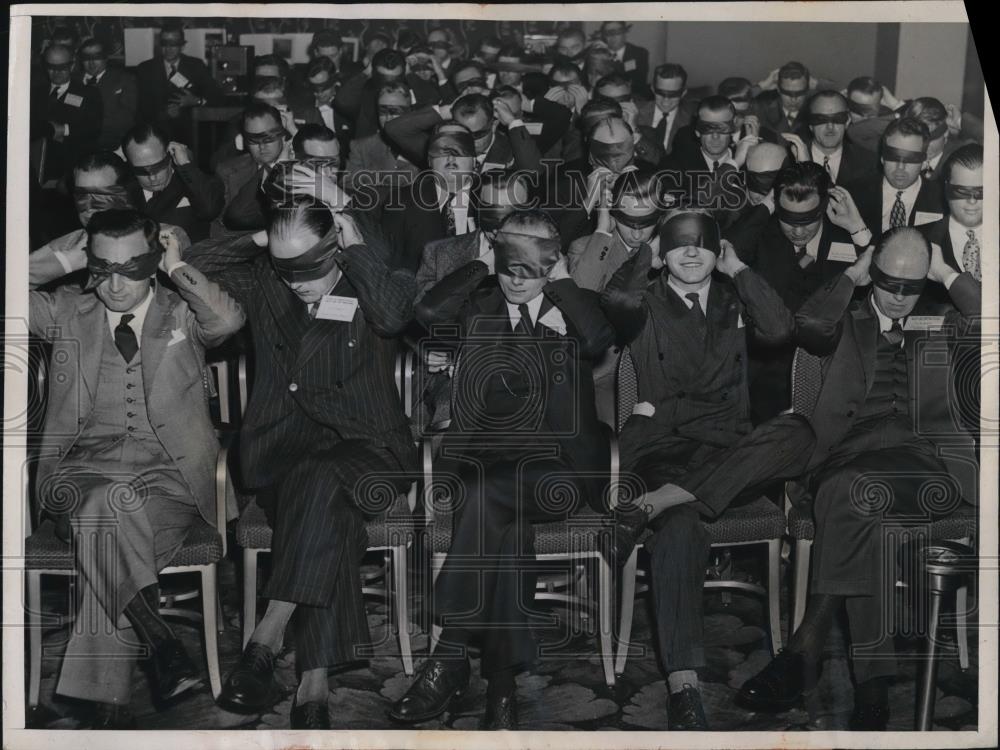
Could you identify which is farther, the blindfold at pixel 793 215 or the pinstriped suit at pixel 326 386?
the blindfold at pixel 793 215

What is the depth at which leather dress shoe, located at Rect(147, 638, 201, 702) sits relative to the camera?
3037 mm

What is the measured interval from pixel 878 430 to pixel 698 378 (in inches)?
21.6

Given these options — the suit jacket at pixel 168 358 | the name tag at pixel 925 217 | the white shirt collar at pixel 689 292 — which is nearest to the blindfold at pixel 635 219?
the white shirt collar at pixel 689 292

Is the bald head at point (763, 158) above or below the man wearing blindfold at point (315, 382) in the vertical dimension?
above

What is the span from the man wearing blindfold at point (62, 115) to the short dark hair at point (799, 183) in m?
1.97

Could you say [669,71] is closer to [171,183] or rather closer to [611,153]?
[611,153]

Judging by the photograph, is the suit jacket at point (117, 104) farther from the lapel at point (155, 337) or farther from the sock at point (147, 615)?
the sock at point (147, 615)

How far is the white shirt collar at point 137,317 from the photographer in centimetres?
303

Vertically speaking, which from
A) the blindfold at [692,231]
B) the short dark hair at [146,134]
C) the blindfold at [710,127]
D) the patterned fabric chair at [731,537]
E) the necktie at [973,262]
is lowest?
the patterned fabric chair at [731,537]

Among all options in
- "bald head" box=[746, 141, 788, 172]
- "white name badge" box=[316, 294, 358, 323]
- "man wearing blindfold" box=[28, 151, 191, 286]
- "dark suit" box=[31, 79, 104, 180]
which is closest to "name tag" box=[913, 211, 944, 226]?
"bald head" box=[746, 141, 788, 172]

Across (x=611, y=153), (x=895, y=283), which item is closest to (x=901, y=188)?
(x=895, y=283)

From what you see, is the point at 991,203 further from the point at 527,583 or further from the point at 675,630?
the point at 527,583

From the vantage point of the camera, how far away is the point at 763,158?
3102mm

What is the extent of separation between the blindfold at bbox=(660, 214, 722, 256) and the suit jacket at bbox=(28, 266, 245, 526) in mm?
1253
